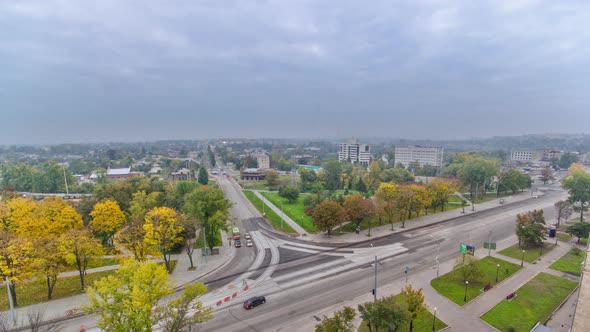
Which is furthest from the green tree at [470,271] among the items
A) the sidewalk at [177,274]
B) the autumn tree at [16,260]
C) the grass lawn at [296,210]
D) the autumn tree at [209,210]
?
the autumn tree at [16,260]

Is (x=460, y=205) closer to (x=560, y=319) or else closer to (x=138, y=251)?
(x=560, y=319)

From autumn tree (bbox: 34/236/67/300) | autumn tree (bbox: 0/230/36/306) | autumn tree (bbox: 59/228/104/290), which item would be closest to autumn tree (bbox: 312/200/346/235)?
autumn tree (bbox: 59/228/104/290)

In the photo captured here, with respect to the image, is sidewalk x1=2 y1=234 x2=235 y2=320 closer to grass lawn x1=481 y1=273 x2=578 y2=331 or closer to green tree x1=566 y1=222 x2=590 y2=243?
grass lawn x1=481 y1=273 x2=578 y2=331

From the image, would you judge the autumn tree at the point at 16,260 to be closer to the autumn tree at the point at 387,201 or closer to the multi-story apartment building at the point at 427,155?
the autumn tree at the point at 387,201

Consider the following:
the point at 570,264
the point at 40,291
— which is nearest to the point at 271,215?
the point at 40,291

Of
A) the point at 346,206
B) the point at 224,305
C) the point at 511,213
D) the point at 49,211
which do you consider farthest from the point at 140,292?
the point at 511,213

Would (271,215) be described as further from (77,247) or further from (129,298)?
(129,298)

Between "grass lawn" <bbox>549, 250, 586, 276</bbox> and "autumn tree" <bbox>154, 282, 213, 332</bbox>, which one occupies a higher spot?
"autumn tree" <bbox>154, 282, 213, 332</bbox>
